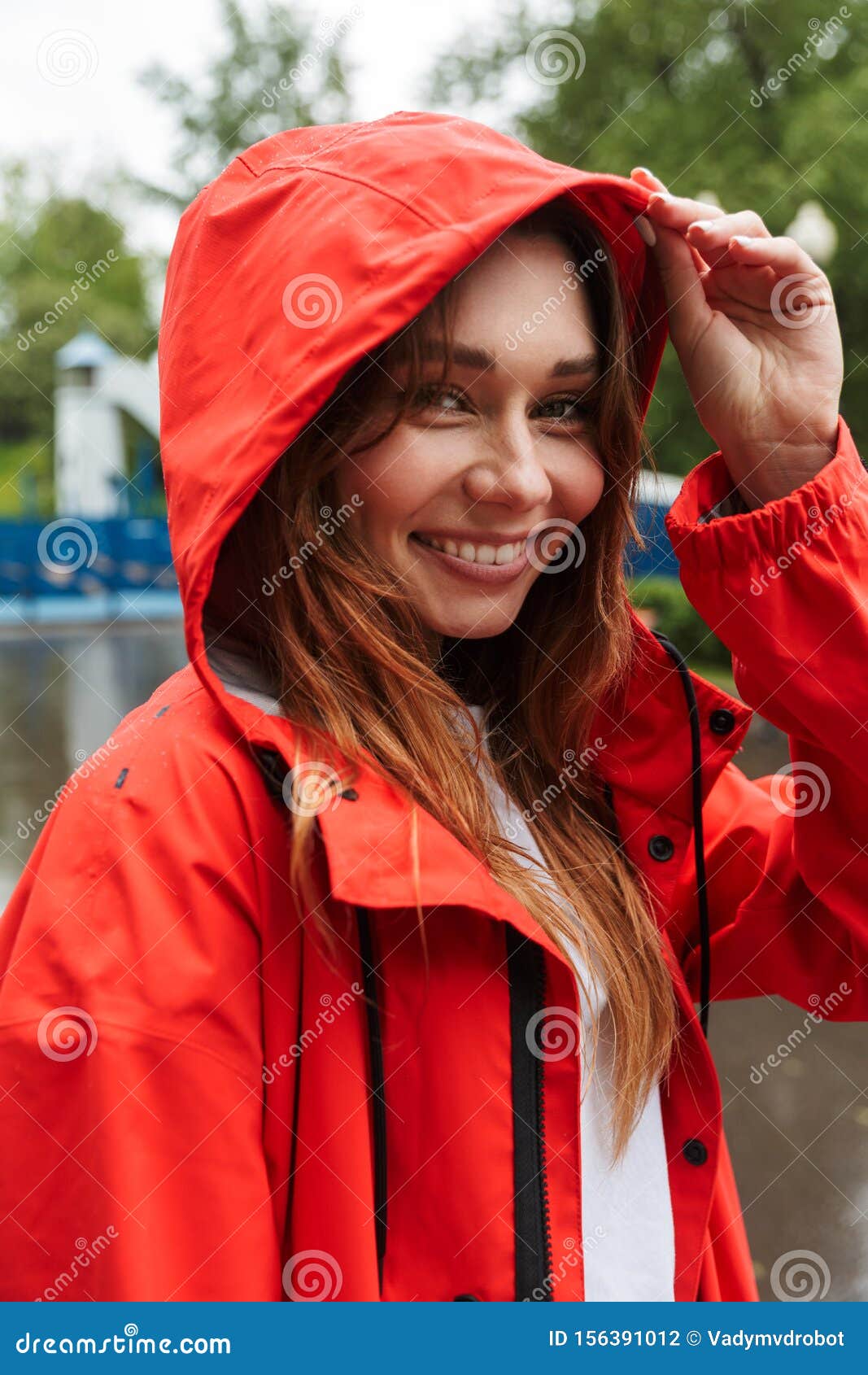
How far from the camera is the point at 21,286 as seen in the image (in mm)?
38375

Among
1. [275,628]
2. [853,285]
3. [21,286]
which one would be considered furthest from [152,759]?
[21,286]

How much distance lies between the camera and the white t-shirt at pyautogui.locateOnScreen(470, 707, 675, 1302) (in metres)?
1.39

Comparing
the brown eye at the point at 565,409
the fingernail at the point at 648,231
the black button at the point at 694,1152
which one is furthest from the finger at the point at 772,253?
the black button at the point at 694,1152

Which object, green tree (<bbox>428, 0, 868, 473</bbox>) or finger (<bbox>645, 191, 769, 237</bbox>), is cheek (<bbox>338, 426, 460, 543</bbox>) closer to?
finger (<bbox>645, 191, 769, 237</bbox>)

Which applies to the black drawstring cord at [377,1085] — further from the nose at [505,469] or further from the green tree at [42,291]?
the green tree at [42,291]

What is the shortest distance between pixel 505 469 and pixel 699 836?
1.92ft

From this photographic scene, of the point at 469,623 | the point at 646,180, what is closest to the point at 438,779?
the point at 469,623

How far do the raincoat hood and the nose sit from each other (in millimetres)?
176

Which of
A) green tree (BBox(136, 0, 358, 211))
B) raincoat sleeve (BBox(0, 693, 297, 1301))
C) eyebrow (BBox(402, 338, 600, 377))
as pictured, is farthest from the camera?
green tree (BBox(136, 0, 358, 211))

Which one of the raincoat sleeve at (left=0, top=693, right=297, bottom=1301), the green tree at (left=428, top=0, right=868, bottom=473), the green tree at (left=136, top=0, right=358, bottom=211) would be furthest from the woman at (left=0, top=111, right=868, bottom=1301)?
the green tree at (left=136, top=0, right=358, bottom=211)

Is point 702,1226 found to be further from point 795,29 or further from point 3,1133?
point 795,29

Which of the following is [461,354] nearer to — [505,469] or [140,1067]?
[505,469]

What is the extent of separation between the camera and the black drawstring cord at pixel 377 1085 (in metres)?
1.30

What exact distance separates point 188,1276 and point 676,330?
4.09 ft
